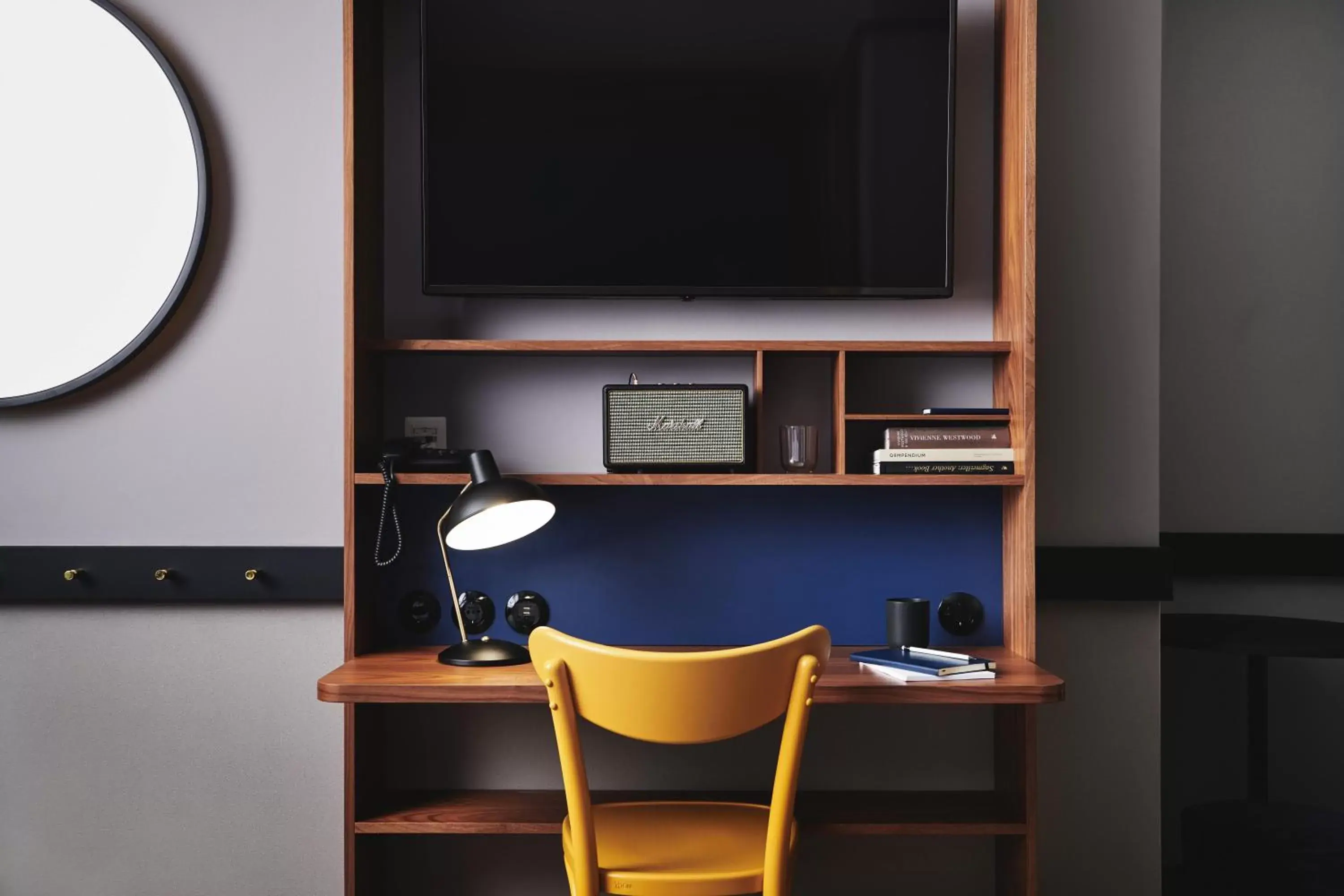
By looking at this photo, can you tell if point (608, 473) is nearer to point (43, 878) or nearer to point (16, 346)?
point (16, 346)

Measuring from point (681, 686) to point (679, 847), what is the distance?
16.0 inches

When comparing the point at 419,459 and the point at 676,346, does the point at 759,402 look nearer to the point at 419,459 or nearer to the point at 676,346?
the point at 676,346

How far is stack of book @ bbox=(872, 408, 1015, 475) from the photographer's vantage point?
1967 millimetres

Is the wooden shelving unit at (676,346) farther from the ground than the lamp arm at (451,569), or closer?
farther from the ground

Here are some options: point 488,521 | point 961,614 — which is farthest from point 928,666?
point 488,521

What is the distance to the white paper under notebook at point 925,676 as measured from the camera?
175 cm

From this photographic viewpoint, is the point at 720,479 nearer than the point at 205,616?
Yes

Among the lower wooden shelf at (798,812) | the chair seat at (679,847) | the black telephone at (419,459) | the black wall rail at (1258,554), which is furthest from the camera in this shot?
the black wall rail at (1258,554)

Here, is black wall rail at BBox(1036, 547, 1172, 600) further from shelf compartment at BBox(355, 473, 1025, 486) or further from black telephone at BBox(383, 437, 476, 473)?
black telephone at BBox(383, 437, 476, 473)

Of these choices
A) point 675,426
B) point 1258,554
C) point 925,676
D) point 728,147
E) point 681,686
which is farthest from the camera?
point 1258,554

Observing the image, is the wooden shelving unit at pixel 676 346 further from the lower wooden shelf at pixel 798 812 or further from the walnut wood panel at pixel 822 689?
the lower wooden shelf at pixel 798 812

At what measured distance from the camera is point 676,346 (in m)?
2.00

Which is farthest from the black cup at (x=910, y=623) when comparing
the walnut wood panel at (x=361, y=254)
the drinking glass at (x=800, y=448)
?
the walnut wood panel at (x=361, y=254)

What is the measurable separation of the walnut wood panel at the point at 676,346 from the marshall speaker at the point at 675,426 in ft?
0.29
